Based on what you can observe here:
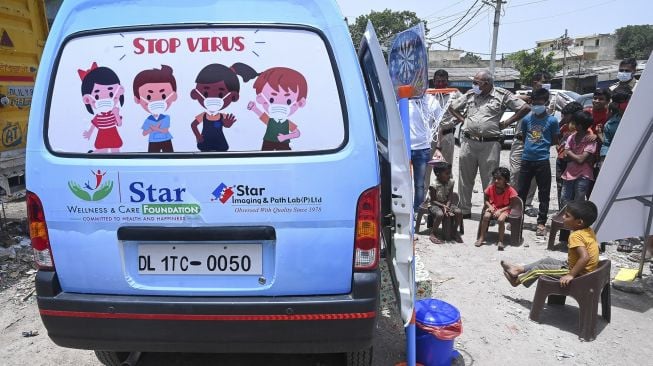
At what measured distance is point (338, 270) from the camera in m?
2.03

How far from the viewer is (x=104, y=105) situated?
2014mm

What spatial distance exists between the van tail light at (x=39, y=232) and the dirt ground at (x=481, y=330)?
1129mm

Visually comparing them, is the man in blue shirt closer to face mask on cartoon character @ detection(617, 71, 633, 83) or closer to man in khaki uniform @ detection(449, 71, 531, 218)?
man in khaki uniform @ detection(449, 71, 531, 218)

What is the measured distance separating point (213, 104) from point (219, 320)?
0.96m

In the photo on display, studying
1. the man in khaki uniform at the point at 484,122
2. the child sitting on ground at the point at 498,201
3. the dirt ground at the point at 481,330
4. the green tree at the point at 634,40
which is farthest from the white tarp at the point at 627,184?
the green tree at the point at 634,40

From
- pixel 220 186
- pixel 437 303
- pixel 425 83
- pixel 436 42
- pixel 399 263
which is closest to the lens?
pixel 220 186

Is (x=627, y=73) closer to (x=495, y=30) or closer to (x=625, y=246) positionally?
(x=625, y=246)

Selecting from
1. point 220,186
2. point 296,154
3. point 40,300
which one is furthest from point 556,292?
point 40,300

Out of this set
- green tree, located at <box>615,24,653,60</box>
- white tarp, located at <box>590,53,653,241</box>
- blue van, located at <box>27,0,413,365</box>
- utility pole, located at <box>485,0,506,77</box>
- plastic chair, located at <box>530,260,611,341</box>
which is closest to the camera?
blue van, located at <box>27,0,413,365</box>

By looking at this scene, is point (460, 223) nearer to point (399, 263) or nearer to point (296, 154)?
point (399, 263)

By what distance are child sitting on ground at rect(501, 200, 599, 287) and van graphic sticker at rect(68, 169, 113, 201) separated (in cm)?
299

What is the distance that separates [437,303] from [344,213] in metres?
1.22

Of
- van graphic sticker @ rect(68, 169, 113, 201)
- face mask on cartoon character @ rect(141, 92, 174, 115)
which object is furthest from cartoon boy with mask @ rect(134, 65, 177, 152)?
van graphic sticker @ rect(68, 169, 113, 201)

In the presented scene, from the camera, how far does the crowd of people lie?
5.13 metres
